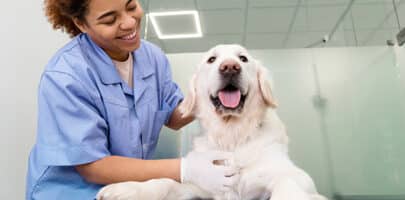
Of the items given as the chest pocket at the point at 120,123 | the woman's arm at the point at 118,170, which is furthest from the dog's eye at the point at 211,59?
the woman's arm at the point at 118,170

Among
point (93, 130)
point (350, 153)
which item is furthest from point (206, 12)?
point (93, 130)

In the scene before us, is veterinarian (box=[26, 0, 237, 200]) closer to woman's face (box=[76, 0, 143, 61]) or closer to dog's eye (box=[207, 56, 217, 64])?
woman's face (box=[76, 0, 143, 61])

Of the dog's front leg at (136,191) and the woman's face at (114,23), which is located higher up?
the woman's face at (114,23)

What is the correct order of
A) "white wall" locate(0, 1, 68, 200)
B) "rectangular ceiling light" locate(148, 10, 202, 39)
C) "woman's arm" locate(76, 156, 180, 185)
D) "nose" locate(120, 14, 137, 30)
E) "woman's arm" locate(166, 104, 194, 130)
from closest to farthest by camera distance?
"woman's arm" locate(76, 156, 180, 185)
"nose" locate(120, 14, 137, 30)
"white wall" locate(0, 1, 68, 200)
"woman's arm" locate(166, 104, 194, 130)
"rectangular ceiling light" locate(148, 10, 202, 39)

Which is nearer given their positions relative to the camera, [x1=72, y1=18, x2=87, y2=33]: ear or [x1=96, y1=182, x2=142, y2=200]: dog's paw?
[x1=96, y1=182, x2=142, y2=200]: dog's paw

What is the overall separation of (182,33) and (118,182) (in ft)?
8.02

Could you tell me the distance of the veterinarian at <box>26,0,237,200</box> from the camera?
0.84m

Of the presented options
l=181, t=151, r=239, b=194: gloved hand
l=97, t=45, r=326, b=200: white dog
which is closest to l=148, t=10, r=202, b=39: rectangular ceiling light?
l=97, t=45, r=326, b=200: white dog

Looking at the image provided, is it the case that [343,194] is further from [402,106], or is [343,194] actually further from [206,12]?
[206,12]

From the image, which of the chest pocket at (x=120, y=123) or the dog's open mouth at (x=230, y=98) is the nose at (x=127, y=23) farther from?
the dog's open mouth at (x=230, y=98)

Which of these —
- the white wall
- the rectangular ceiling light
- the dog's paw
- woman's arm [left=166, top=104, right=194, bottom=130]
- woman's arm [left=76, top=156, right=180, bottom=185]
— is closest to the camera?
the dog's paw

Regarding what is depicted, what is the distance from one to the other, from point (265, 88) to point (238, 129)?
0.18 m

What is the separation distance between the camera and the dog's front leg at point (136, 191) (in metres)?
0.72

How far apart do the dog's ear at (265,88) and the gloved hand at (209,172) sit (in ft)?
0.75
